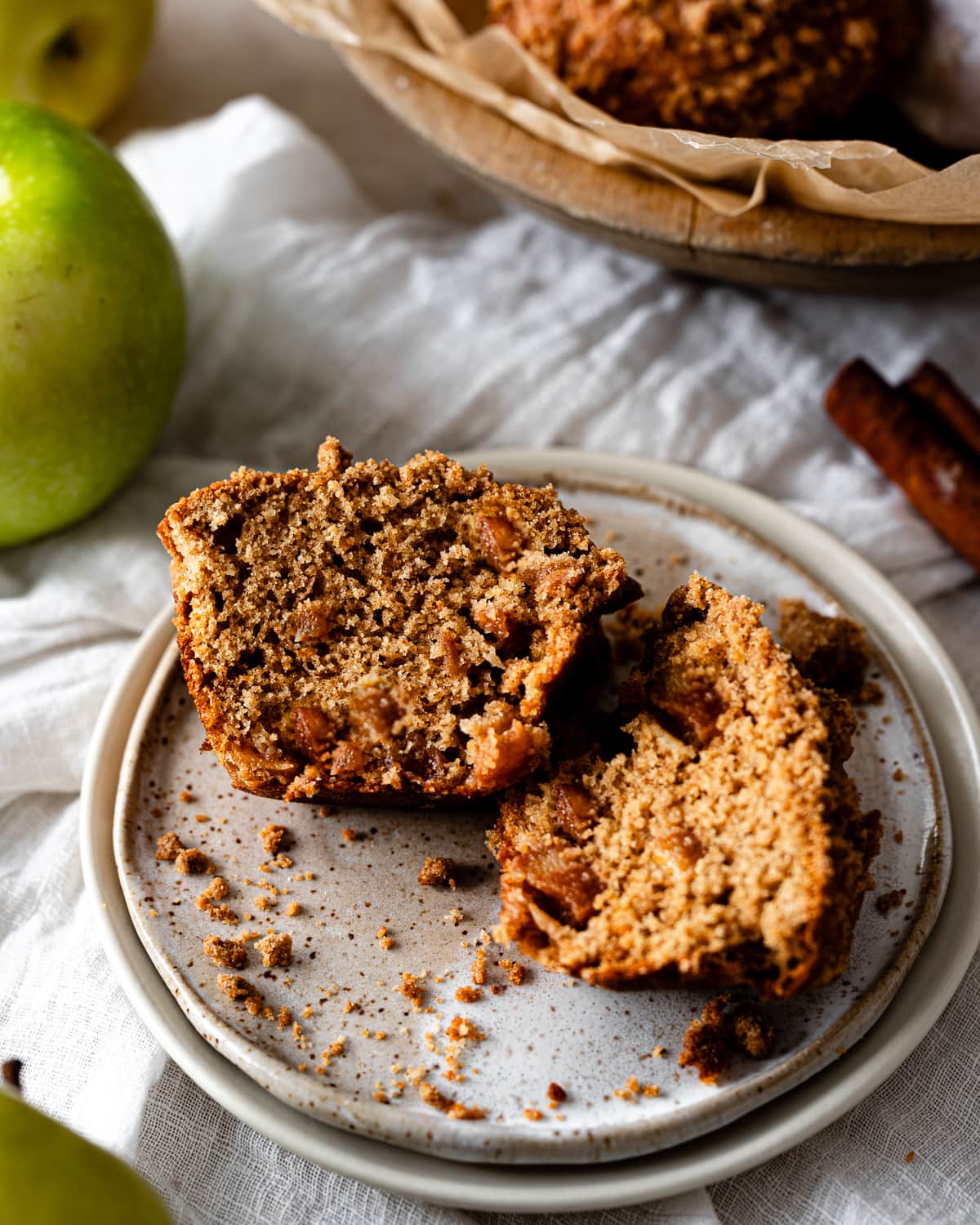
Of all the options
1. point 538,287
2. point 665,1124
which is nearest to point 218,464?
point 538,287

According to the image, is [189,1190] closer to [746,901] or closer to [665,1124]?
[665,1124]

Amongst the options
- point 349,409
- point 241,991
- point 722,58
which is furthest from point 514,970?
point 722,58

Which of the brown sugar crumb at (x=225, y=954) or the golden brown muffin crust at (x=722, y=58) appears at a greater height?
the golden brown muffin crust at (x=722, y=58)

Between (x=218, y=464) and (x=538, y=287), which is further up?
(x=538, y=287)

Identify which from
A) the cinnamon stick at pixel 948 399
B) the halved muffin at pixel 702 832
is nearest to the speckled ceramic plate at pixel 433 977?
the halved muffin at pixel 702 832

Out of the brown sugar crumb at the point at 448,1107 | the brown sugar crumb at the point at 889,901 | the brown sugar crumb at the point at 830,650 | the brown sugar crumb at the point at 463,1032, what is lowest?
the brown sugar crumb at the point at 448,1107

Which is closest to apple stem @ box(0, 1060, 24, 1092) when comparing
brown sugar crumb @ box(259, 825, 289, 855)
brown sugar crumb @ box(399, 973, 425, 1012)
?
brown sugar crumb @ box(259, 825, 289, 855)

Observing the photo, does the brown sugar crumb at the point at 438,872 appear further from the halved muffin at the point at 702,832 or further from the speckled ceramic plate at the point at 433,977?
the halved muffin at the point at 702,832

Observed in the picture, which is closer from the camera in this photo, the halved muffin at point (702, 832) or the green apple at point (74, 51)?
the halved muffin at point (702, 832)
